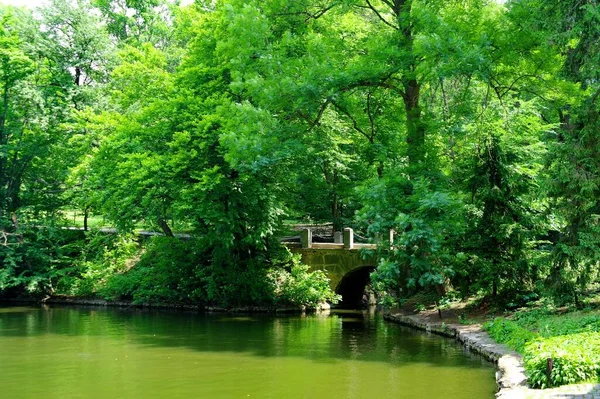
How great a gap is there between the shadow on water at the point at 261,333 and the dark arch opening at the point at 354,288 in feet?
9.56

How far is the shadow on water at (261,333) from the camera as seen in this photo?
568 inches

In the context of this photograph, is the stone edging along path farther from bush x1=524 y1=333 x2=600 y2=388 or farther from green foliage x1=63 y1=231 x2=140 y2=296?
green foliage x1=63 y1=231 x2=140 y2=296

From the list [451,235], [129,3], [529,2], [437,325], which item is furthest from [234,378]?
[129,3]

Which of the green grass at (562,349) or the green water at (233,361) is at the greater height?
the green grass at (562,349)

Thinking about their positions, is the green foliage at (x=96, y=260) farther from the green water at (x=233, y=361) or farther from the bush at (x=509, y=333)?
the bush at (x=509, y=333)

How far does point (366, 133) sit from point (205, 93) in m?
5.40

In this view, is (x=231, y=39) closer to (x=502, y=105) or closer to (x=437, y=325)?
(x=502, y=105)

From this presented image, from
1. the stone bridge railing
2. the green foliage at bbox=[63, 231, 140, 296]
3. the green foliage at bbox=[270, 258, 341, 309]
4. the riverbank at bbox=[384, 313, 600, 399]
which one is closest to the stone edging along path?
the riverbank at bbox=[384, 313, 600, 399]

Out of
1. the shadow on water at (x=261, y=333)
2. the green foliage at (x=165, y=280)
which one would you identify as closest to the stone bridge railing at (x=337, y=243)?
the shadow on water at (x=261, y=333)

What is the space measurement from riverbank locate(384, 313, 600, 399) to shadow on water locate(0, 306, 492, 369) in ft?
1.01

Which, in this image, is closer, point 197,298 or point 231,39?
point 231,39

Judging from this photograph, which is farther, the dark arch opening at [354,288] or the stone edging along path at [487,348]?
the dark arch opening at [354,288]

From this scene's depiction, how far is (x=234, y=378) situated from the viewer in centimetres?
1208

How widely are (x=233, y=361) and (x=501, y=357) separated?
517 cm
